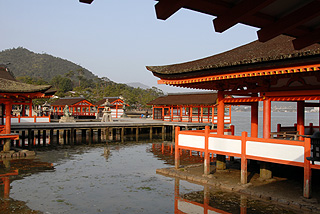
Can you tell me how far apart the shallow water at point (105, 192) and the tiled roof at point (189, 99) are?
68.6 feet

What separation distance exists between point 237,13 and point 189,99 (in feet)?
127

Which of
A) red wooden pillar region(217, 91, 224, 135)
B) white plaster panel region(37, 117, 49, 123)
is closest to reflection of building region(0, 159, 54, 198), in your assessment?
red wooden pillar region(217, 91, 224, 135)

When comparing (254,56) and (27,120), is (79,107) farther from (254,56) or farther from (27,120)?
(254,56)

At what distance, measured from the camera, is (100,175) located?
15.6 meters

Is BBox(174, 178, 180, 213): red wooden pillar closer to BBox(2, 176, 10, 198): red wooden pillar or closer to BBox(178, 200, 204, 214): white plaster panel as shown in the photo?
BBox(178, 200, 204, 214): white plaster panel

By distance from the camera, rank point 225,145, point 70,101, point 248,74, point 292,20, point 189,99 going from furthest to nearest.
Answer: point 70,101
point 189,99
point 225,145
point 248,74
point 292,20

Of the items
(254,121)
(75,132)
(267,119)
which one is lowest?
(75,132)

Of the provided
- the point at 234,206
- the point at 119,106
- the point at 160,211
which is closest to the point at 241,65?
the point at 234,206

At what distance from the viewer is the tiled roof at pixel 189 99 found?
38.9 meters

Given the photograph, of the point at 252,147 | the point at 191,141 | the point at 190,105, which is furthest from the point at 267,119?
the point at 190,105

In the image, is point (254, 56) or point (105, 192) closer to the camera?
point (254, 56)

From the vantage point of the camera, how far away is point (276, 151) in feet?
35.7

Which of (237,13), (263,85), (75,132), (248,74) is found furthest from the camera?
(75,132)

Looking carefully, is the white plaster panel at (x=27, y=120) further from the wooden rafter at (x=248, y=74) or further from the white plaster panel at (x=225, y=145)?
the white plaster panel at (x=225, y=145)
